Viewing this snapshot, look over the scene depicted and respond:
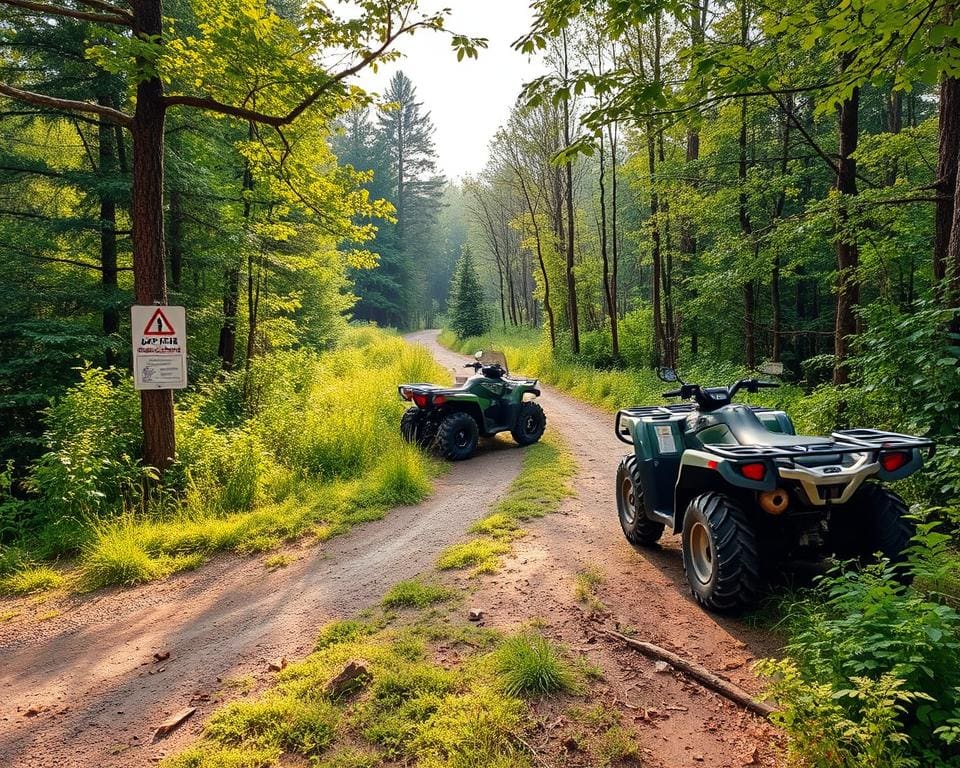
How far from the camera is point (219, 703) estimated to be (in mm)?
2684

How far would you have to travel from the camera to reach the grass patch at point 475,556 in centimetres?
413

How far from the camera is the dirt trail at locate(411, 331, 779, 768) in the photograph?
7.56 ft

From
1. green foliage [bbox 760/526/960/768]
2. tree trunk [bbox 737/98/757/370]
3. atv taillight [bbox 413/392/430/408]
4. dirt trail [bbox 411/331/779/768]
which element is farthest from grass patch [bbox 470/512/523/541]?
tree trunk [bbox 737/98/757/370]

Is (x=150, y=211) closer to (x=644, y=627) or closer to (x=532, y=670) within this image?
(x=532, y=670)

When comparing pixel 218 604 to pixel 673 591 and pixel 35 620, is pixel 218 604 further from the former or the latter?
pixel 673 591

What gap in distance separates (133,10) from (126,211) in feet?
17.5

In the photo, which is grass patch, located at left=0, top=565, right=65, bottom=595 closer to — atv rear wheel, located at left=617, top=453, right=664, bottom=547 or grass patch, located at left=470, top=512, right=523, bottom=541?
grass patch, located at left=470, top=512, right=523, bottom=541

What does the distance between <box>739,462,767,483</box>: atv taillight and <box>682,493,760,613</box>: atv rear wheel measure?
1.38 feet

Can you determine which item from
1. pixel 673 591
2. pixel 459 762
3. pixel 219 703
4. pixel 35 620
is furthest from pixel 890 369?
pixel 35 620

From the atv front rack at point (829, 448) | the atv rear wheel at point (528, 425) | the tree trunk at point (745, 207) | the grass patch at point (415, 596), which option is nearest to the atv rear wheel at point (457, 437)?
the atv rear wheel at point (528, 425)

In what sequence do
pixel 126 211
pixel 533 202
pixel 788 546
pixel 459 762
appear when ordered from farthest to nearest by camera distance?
pixel 533 202
pixel 126 211
pixel 788 546
pixel 459 762

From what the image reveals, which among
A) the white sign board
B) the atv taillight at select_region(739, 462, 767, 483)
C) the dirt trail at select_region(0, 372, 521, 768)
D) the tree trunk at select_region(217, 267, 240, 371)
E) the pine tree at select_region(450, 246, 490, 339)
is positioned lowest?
the dirt trail at select_region(0, 372, 521, 768)

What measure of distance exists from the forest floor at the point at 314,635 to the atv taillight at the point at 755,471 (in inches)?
40.5

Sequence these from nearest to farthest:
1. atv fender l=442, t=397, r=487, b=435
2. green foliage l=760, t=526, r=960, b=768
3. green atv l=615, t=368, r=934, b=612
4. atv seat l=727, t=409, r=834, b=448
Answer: green foliage l=760, t=526, r=960, b=768
green atv l=615, t=368, r=934, b=612
atv seat l=727, t=409, r=834, b=448
atv fender l=442, t=397, r=487, b=435
